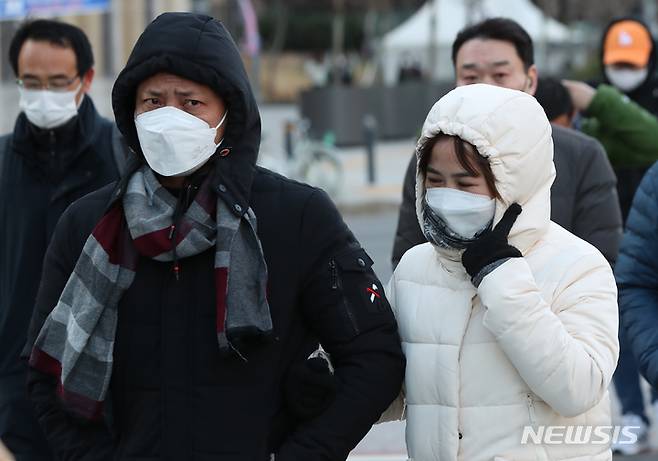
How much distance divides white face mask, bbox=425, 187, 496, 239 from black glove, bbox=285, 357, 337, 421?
0.46 meters

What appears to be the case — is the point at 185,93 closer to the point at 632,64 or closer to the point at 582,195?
the point at 582,195

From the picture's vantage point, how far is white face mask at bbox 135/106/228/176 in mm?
3107

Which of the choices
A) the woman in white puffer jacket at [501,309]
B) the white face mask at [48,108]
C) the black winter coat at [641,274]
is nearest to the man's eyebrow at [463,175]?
the woman in white puffer jacket at [501,309]

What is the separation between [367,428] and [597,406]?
1.84 ft

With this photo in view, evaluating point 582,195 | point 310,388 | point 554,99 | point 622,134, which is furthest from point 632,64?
point 310,388

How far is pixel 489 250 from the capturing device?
307 centimetres

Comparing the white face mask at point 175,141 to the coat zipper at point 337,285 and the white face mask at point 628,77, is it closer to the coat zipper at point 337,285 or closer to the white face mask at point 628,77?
the coat zipper at point 337,285

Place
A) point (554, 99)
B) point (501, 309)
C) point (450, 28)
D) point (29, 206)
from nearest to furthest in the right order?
1. point (501, 309)
2. point (29, 206)
3. point (554, 99)
4. point (450, 28)

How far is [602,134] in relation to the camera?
6.45 m

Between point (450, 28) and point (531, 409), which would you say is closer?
point (531, 409)

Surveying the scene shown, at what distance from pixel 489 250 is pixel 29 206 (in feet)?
6.87

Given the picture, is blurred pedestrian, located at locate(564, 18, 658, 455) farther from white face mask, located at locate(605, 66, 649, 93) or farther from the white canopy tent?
the white canopy tent

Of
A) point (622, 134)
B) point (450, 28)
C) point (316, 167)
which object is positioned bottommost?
point (316, 167)

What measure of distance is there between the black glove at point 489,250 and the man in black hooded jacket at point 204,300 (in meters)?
→ 0.26
